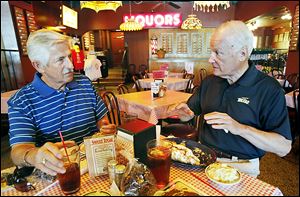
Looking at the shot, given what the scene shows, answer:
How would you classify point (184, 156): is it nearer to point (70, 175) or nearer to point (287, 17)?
point (70, 175)

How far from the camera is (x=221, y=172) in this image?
0.85 m

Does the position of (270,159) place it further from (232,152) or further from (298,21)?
(298,21)

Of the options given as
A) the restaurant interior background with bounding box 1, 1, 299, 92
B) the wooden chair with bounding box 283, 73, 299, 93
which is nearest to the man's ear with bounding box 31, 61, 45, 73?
the restaurant interior background with bounding box 1, 1, 299, 92

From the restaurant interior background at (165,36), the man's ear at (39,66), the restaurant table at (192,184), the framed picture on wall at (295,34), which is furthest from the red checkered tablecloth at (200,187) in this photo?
the framed picture on wall at (295,34)

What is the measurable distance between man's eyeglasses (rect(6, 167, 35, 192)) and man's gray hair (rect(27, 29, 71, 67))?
657mm

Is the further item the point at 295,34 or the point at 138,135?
the point at 295,34

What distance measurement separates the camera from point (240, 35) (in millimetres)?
1238

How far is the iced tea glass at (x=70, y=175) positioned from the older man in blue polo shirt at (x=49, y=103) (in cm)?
34

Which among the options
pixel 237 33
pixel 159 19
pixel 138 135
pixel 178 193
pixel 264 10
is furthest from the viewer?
pixel 159 19

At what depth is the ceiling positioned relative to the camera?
582 cm

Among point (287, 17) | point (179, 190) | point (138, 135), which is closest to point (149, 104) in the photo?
point (138, 135)

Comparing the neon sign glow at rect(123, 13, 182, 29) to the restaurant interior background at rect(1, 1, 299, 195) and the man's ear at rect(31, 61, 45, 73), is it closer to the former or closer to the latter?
the restaurant interior background at rect(1, 1, 299, 195)

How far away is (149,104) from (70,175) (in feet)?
5.47

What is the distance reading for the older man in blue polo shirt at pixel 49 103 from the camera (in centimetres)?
112
